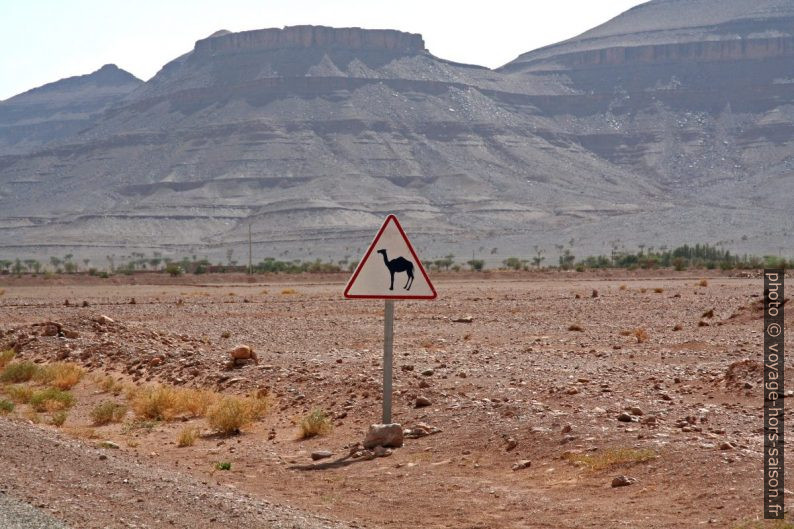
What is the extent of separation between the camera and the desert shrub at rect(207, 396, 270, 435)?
14.3 meters

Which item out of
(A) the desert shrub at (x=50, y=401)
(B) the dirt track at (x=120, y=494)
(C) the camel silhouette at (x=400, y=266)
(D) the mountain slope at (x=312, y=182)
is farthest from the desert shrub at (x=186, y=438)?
(D) the mountain slope at (x=312, y=182)

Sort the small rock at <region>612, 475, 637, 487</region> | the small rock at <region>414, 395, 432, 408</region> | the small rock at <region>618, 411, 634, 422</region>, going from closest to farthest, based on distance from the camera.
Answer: the small rock at <region>612, 475, 637, 487</region>, the small rock at <region>618, 411, 634, 422</region>, the small rock at <region>414, 395, 432, 408</region>

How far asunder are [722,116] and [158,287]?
153 metres

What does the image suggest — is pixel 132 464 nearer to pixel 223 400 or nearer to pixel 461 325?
pixel 223 400

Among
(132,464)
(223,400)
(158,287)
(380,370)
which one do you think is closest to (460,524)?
(132,464)

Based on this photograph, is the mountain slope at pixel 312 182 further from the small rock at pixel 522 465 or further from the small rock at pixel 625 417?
the small rock at pixel 522 465

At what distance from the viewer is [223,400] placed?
597 inches

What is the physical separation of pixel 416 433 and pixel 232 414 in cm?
248

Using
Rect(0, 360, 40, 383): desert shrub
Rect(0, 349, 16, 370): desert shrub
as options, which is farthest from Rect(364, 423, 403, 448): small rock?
Rect(0, 349, 16, 370): desert shrub

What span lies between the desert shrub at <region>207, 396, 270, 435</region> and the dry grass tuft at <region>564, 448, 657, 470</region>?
4716 millimetres

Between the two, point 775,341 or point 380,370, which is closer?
point 380,370

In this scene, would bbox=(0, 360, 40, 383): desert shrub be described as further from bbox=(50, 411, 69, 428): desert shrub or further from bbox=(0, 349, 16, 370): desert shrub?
bbox=(50, 411, 69, 428): desert shrub

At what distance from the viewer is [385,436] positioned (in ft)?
41.3

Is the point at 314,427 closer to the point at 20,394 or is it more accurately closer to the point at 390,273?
the point at 390,273
